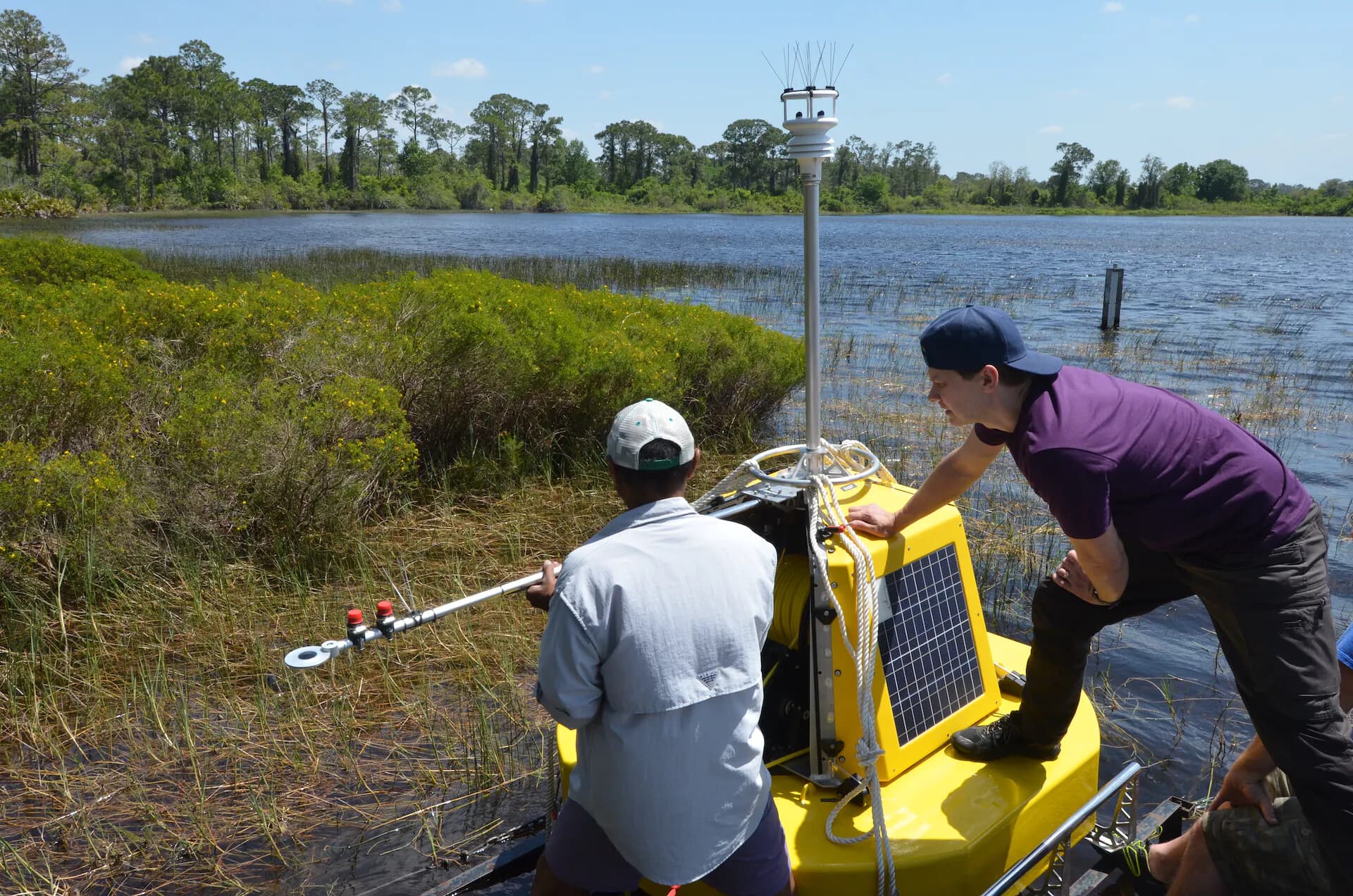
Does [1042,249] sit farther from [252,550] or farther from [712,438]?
[252,550]

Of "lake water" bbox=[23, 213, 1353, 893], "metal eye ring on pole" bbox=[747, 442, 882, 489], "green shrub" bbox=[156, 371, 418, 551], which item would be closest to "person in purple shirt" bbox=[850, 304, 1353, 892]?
"metal eye ring on pole" bbox=[747, 442, 882, 489]

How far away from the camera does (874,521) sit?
2.93 metres

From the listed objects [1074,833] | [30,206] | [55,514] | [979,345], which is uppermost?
[30,206]

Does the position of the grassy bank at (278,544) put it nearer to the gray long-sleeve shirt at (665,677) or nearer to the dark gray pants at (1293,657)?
the gray long-sleeve shirt at (665,677)

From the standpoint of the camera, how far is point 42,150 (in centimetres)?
6831

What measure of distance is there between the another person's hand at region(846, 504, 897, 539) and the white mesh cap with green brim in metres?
1.03

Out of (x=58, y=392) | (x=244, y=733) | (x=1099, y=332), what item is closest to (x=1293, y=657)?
(x=244, y=733)

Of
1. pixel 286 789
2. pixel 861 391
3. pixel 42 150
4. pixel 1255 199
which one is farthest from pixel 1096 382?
pixel 1255 199

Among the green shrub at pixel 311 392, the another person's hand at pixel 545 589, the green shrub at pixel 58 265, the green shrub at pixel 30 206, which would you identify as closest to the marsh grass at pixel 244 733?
the green shrub at pixel 311 392

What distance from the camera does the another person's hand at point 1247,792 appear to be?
2.55 m

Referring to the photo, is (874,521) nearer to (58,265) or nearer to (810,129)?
(810,129)

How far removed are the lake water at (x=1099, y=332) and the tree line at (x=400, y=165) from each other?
22894 mm

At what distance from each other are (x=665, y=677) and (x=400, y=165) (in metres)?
112

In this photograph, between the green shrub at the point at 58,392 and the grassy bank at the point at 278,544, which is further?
the green shrub at the point at 58,392
